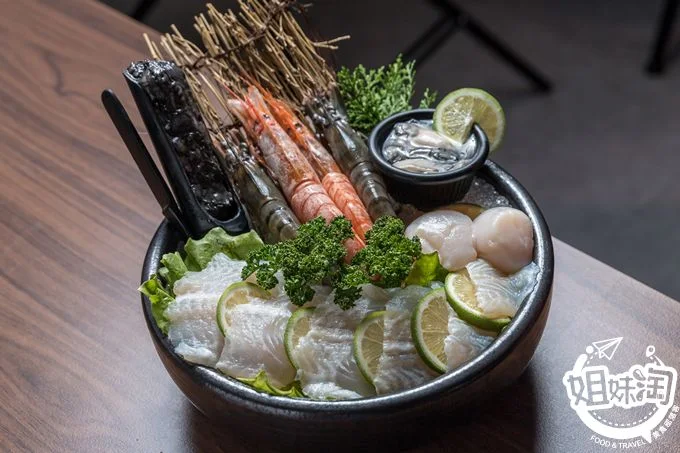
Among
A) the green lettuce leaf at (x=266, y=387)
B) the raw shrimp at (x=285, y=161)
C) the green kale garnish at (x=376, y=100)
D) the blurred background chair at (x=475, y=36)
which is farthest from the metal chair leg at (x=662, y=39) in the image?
the green lettuce leaf at (x=266, y=387)

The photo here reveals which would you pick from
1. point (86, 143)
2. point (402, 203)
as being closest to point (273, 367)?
point (402, 203)

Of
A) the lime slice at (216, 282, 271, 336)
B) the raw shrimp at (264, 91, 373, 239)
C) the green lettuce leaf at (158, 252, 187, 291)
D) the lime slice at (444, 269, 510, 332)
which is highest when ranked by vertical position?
the green lettuce leaf at (158, 252, 187, 291)

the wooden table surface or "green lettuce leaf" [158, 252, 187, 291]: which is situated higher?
"green lettuce leaf" [158, 252, 187, 291]

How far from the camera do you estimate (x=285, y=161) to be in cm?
148

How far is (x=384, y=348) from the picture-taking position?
108 centimetres

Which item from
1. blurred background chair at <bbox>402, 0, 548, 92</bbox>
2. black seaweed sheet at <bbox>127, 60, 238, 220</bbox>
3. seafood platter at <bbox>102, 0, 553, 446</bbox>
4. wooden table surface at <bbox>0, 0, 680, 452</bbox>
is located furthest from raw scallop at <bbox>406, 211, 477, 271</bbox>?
blurred background chair at <bbox>402, 0, 548, 92</bbox>

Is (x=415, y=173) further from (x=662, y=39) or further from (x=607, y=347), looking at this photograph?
(x=662, y=39)

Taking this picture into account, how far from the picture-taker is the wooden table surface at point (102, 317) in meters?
1.20

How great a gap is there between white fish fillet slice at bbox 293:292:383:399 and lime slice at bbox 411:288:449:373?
0.08m

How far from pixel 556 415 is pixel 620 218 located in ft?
5.36

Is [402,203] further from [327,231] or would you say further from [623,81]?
[623,81]

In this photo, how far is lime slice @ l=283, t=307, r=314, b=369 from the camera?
1.09m

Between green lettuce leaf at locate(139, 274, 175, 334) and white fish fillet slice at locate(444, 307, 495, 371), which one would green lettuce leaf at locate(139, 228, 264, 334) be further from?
white fish fillet slice at locate(444, 307, 495, 371)

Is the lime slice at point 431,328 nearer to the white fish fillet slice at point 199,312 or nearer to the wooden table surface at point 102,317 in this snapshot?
the wooden table surface at point 102,317
